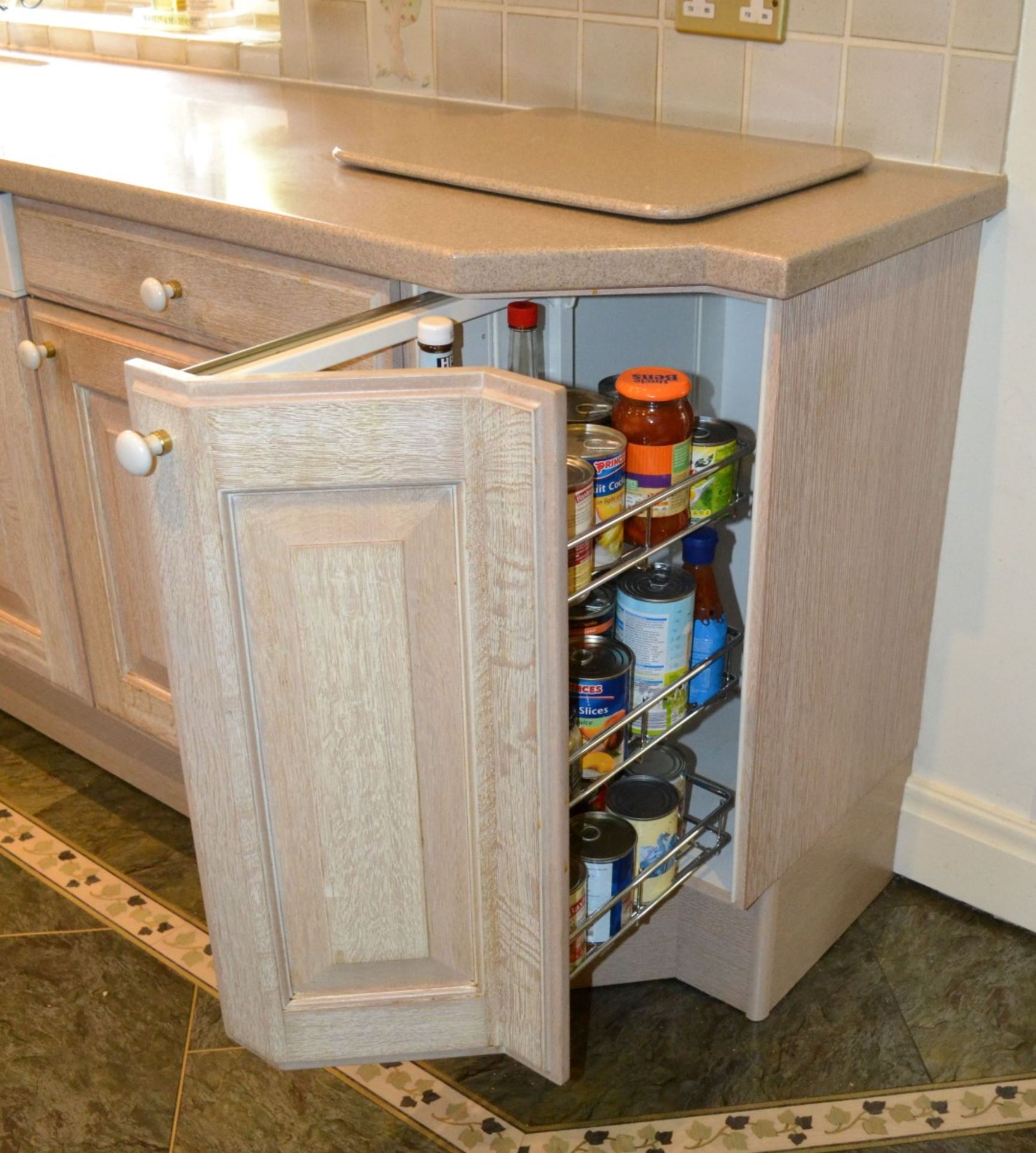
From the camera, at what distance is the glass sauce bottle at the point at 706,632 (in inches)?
50.4

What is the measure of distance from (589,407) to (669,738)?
0.38 m

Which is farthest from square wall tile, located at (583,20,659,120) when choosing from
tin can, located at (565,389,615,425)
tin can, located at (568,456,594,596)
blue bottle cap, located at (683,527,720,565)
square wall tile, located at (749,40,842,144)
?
tin can, located at (568,456,594,596)

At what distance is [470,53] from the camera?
1.68m

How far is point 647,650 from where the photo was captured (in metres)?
1.22

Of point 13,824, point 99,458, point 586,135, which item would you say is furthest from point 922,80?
point 13,824

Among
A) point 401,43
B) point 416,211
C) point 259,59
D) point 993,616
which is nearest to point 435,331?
point 416,211

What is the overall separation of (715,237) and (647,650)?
1.24 ft

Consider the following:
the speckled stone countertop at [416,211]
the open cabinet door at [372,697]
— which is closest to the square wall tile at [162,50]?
the speckled stone countertop at [416,211]

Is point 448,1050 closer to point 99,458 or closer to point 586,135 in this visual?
point 99,458

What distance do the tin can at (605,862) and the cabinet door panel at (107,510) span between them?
0.58 m

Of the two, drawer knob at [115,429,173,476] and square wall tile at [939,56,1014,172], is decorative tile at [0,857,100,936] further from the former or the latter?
square wall tile at [939,56,1014,172]

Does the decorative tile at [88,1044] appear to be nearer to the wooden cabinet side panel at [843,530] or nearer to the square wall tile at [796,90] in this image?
the wooden cabinet side panel at [843,530]

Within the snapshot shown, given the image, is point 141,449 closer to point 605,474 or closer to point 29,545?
point 605,474

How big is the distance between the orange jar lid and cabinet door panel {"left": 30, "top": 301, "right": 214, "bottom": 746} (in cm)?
46
